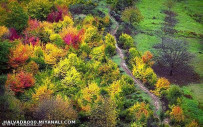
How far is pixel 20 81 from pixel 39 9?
38632 mm

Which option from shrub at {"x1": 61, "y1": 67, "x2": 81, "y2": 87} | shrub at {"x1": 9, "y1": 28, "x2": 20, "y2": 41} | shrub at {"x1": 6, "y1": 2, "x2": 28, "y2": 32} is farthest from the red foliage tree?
shrub at {"x1": 6, "y1": 2, "x2": 28, "y2": 32}

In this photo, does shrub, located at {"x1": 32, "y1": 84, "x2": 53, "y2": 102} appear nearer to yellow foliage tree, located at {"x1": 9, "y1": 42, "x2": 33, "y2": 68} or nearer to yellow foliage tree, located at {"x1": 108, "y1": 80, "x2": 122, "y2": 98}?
yellow foliage tree, located at {"x1": 9, "y1": 42, "x2": 33, "y2": 68}

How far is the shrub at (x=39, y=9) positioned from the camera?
8575cm

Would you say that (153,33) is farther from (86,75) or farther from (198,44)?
(86,75)

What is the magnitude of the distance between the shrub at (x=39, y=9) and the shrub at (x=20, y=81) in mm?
34678

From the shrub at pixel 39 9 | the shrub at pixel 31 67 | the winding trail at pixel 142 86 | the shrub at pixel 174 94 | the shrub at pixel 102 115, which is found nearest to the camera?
the shrub at pixel 102 115

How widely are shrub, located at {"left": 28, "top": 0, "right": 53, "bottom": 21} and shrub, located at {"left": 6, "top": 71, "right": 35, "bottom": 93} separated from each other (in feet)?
114

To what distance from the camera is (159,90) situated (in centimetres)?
6294

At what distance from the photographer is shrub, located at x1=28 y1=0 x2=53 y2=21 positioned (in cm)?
8575

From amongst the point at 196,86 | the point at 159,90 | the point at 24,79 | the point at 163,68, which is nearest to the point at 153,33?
the point at 163,68

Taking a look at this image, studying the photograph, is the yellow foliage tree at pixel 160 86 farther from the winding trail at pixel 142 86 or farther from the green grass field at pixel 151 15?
the green grass field at pixel 151 15

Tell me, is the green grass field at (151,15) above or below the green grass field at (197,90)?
above

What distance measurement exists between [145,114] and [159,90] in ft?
39.7

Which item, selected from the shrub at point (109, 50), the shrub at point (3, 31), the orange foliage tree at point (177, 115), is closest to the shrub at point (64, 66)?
the shrub at point (109, 50)
